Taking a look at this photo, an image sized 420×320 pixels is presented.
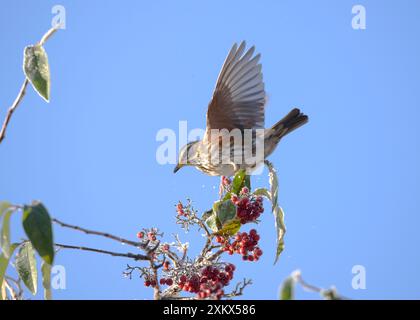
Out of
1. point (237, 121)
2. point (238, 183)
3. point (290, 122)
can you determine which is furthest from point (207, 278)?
point (290, 122)

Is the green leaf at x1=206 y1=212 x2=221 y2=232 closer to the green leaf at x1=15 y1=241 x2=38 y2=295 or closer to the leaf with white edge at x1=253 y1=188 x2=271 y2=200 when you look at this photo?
the leaf with white edge at x1=253 y1=188 x2=271 y2=200

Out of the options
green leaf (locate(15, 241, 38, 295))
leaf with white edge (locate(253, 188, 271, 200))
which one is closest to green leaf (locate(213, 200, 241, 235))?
leaf with white edge (locate(253, 188, 271, 200))

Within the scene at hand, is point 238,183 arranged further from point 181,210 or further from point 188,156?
point 188,156

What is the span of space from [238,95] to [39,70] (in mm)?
2931

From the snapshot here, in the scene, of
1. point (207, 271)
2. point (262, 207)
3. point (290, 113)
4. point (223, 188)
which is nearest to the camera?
point (207, 271)

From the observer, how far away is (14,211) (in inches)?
104

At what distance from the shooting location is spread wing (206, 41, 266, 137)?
5.64 meters

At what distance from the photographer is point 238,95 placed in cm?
576
